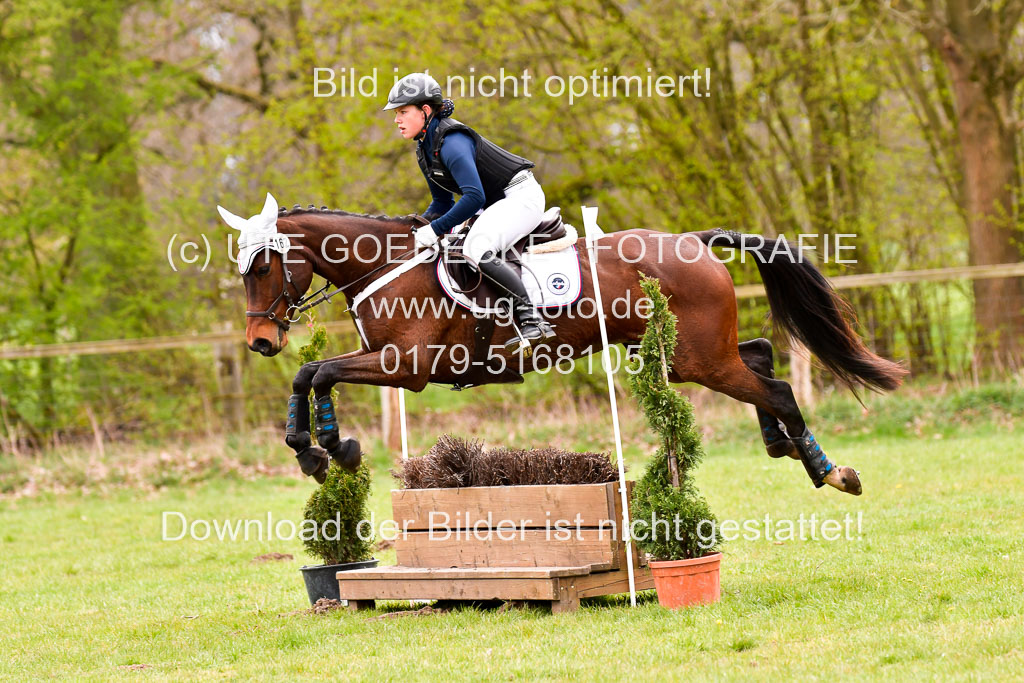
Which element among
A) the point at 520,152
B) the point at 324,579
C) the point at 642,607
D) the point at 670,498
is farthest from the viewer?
Answer: the point at 520,152

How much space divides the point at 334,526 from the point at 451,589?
96 cm

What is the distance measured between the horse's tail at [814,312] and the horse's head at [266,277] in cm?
223

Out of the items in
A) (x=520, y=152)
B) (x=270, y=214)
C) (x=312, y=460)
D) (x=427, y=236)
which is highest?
(x=520, y=152)

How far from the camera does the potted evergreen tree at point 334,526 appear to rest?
18.7 ft

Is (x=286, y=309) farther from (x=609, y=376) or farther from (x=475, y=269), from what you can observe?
(x=609, y=376)

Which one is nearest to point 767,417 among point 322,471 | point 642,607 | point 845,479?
point 845,479

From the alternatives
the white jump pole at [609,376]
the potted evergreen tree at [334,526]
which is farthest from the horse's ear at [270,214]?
the white jump pole at [609,376]

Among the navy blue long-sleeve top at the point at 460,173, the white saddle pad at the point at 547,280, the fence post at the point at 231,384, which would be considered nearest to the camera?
the navy blue long-sleeve top at the point at 460,173

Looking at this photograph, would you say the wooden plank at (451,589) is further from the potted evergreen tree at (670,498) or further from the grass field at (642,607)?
the potted evergreen tree at (670,498)

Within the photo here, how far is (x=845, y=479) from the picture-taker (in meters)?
5.18

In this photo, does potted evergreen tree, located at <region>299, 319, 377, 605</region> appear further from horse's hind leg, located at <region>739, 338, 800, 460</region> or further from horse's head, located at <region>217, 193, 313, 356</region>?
horse's hind leg, located at <region>739, 338, 800, 460</region>

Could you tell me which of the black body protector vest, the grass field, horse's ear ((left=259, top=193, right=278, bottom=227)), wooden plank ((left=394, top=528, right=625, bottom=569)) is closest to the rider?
the black body protector vest

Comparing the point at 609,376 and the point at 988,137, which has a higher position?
the point at 988,137

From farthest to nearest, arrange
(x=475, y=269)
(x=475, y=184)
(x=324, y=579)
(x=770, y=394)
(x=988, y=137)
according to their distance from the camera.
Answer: (x=988, y=137)
(x=324, y=579)
(x=770, y=394)
(x=475, y=269)
(x=475, y=184)
